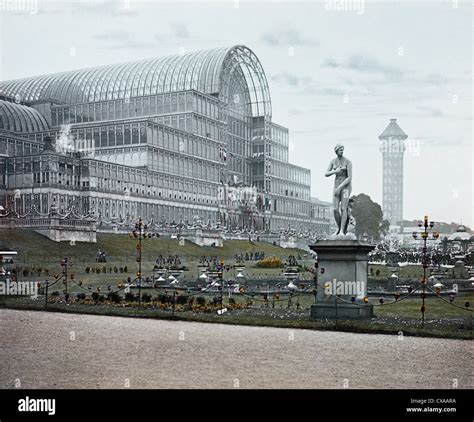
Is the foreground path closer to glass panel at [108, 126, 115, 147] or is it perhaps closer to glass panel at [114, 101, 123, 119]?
glass panel at [108, 126, 115, 147]

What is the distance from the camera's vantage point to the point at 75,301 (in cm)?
3092

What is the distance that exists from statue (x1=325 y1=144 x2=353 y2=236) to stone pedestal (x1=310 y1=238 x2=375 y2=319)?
2.30 feet

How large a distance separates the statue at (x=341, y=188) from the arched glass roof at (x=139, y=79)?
11229 cm

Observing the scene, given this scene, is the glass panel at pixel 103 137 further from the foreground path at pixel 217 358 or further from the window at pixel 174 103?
the foreground path at pixel 217 358

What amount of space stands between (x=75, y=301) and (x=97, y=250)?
103ft

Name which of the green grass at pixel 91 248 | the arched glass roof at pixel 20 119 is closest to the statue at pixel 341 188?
the green grass at pixel 91 248

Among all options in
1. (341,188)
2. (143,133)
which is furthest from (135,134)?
(341,188)

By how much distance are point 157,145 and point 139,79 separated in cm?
2805

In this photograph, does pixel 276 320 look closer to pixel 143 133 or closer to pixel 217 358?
pixel 217 358

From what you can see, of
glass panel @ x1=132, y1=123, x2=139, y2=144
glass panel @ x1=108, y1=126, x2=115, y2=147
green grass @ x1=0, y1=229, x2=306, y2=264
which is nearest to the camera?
green grass @ x1=0, y1=229, x2=306, y2=264

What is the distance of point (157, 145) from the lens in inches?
4491

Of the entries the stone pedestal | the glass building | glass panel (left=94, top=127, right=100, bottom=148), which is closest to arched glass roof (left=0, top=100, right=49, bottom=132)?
the glass building

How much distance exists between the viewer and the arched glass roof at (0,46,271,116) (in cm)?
13575
